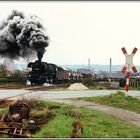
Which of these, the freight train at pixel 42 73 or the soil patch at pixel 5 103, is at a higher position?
the freight train at pixel 42 73

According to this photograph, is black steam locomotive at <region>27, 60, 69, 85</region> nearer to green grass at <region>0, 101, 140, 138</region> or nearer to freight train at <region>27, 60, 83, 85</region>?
freight train at <region>27, 60, 83, 85</region>

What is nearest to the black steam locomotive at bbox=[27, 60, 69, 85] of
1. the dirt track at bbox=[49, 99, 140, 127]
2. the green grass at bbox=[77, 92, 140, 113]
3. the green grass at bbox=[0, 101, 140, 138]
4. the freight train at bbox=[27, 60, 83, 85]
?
the freight train at bbox=[27, 60, 83, 85]

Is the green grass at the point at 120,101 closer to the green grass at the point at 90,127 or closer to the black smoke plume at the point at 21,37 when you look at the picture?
the green grass at the point at 90,127

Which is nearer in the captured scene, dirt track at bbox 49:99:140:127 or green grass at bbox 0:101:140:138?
green grass at bbox 0:101:140:138

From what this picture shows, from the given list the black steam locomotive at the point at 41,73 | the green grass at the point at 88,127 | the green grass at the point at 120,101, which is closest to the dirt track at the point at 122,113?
the green grass at the point at 120,101

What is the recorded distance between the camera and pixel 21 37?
49656 millimetres

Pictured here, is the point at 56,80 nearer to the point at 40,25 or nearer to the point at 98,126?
the point at 40,25

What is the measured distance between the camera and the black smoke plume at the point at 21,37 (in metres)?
48.3

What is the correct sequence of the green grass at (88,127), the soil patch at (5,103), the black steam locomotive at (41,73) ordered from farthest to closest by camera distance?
the black steam locomotive at (41,73) < the soil patch at (5,103) < the green grass at (88,127)

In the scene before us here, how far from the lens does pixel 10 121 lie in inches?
486

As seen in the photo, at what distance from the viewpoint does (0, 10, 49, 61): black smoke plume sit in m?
48.3

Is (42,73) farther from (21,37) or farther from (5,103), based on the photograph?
(5,103)

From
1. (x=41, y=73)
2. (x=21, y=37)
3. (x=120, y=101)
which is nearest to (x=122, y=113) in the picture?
(x=120, y=101)

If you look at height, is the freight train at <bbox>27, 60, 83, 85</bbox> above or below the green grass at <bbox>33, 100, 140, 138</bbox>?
above
